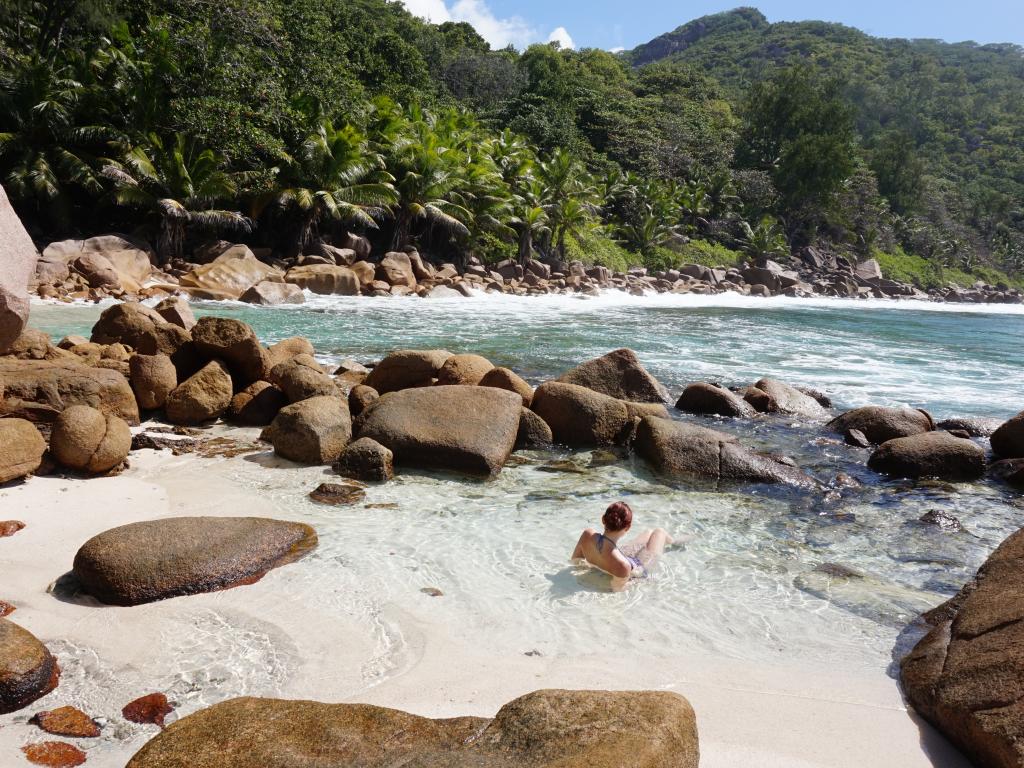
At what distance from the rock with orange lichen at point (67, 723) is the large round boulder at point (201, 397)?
16.9ft

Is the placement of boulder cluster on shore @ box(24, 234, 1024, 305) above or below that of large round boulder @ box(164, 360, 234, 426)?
above

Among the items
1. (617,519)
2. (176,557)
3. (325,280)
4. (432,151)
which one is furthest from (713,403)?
(432,151)

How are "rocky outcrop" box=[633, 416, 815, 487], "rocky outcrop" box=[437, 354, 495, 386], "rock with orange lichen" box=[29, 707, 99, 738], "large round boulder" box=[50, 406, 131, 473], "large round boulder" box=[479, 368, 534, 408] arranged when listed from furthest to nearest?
"rocky outcrop" box=[437, 354, 495, 386]
"large round boulder" box=[479, 368, 534, 408]
"rocky outcrop" box=[633, 416, 815, 487]
"large round boulder" box=[50, 406, 131, 473]
"rock with orange lichen" box=[29, 707, 99, 738]

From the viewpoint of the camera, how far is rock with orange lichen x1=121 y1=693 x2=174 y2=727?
3145mm

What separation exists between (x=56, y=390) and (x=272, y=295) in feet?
48.8

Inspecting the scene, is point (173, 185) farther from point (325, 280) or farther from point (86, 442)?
point (86, 442)

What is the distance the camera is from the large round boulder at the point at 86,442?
5980 mm

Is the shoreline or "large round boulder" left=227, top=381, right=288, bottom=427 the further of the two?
"large round boulder" left=227, top=381, right=288, bottom=427

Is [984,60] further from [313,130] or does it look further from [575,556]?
[575,556]

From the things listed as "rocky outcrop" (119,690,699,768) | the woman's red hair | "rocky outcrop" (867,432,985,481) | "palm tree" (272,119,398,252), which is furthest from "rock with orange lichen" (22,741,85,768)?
"palm tree" (272,119,398,252)

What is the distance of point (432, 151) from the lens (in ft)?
97.5

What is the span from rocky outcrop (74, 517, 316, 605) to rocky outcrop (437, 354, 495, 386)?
444cm

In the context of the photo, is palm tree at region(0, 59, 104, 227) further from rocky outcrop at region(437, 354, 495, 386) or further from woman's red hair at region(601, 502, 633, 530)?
woman's red hair at region(601, 502, 633, 530)

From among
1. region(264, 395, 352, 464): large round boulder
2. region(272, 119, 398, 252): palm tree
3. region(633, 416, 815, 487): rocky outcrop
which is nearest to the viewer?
region(264, 395, 352, 464): large round boulder
